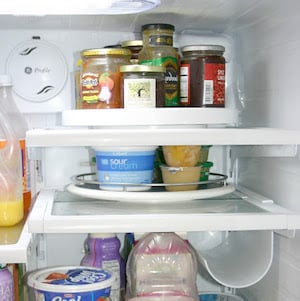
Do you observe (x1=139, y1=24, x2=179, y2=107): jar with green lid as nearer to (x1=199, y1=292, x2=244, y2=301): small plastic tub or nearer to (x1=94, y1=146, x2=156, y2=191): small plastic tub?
(x1=94, y1=146, x2=156, y2=191): small plastic tub

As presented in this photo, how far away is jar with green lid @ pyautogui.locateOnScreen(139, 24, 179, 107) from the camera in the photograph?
3.83ft

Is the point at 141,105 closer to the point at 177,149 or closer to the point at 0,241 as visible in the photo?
the point at 177,149

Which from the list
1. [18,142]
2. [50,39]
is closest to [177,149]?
[18,142]

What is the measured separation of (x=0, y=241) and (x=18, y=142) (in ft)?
0.82

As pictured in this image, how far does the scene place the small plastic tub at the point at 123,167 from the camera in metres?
Result: 1.12

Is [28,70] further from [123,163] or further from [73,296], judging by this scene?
[73,296]

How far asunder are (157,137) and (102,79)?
21 cm

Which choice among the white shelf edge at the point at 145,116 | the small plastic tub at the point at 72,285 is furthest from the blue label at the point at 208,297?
the white shelf edge at the point at 145,116

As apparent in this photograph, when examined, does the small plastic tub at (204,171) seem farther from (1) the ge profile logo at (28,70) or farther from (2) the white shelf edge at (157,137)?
(1) the ge profile logo at (28,70)

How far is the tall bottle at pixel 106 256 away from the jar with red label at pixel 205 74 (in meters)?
0.36

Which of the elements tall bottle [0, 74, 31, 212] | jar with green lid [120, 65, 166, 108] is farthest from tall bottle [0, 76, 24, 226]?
jar with green lid [120, 65, 166, 108]

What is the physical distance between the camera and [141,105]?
1.08 metres

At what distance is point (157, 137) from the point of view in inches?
38.9

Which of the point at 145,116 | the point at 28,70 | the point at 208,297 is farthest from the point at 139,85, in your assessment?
the point at 208,297
